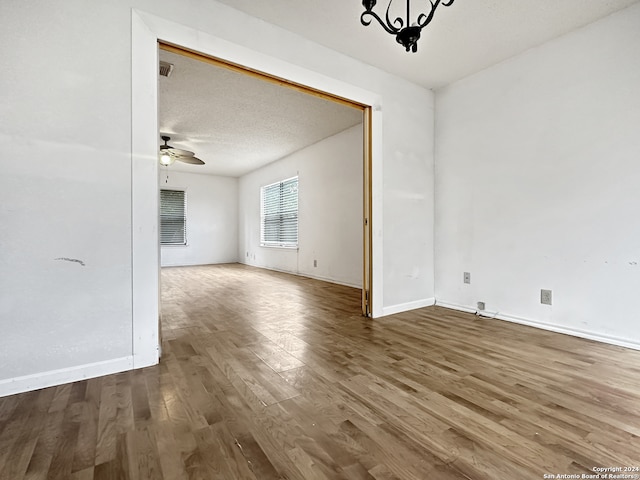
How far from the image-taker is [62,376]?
1.79m

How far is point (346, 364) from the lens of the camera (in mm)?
2051

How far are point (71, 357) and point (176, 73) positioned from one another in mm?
2881

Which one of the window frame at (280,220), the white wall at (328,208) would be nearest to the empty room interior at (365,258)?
the white wall at (328,208)

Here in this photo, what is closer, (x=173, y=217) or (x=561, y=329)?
(x=561, y=329)

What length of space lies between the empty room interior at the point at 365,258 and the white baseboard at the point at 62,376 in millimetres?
11

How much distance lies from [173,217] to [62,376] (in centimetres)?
715

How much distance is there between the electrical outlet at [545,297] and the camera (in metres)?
2.81

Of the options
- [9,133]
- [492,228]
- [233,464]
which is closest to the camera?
[233,464]

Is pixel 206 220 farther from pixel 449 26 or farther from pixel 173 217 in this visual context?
pixel 449 26

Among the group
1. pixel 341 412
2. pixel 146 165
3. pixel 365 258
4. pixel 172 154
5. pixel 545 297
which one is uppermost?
pixel 172 154

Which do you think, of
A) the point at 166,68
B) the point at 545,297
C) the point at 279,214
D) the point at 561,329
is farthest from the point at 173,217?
the point at 561,329

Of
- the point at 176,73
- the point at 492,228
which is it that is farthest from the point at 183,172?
the point at 492,228

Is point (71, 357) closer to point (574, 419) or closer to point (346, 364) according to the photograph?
point (346, 364)

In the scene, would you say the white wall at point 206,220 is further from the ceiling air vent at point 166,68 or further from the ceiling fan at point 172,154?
the ceiling air vent at point 166,68
